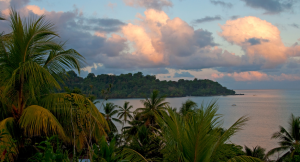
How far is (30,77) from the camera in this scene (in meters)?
4.45

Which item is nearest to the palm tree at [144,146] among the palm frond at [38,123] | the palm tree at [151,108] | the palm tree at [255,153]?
the palm frond at [38,123]

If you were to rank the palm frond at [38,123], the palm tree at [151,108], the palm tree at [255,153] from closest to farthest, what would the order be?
1. the palm frond at [38,123]
2. the palm tree at [255,153]
3. the palm tree at [151,108]

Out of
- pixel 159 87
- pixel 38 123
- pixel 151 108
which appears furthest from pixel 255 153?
pixel 159 87

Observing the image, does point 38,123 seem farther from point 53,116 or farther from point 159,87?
point 159,87

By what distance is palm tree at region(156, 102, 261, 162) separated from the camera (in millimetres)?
3227

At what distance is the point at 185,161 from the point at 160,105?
21457 millimetres

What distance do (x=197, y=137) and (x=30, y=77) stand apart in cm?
319

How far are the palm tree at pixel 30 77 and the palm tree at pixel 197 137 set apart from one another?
7.36ft

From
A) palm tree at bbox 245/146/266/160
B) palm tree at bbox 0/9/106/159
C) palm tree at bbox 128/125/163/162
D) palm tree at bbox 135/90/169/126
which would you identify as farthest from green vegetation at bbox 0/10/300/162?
palm tree at bbox 135/90/169/126

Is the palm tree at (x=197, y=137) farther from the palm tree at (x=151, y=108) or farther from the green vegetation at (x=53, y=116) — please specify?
the palm tree at (x=151, y=108)

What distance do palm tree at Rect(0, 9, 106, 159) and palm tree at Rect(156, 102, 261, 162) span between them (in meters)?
2.24

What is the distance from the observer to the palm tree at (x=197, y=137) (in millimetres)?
3227

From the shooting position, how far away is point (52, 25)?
17.5 ft

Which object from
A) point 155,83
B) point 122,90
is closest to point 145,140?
point 122,90
